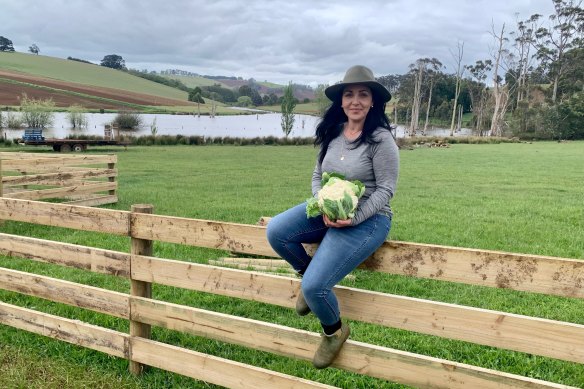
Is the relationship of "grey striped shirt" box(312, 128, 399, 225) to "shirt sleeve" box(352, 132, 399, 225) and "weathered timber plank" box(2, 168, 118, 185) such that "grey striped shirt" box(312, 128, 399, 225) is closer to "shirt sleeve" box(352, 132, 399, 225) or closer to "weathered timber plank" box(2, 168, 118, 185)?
"shirt sleeve" box(352, 132, 399, 225)

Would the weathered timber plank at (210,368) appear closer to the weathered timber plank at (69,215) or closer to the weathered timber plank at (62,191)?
the weathered timber plank at (69,215)

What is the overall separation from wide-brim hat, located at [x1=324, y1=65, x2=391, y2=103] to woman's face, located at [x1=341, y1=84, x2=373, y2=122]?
0.05 m

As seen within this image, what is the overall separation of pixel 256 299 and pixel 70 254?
1.79m

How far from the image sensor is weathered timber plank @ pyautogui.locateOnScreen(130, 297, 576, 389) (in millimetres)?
2637

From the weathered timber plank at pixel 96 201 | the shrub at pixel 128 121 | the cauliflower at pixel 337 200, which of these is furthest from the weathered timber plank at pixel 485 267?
the shrub at pixel 128 121

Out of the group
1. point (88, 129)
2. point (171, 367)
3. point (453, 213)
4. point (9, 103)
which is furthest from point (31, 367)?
point (9, 103)

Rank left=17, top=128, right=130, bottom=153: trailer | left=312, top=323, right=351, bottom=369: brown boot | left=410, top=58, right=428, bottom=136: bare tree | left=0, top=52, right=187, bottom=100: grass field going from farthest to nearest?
left=0, top=52, right=187, bottom=100: grass field < left=410, top=58, right=428, bottom=136: bare tree < left=17, top=128, right=130, bottom=153: trailer < left=312, top=323, right=351, bottom=369: brown boot

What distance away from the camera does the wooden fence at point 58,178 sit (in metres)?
10.3

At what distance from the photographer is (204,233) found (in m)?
3.41

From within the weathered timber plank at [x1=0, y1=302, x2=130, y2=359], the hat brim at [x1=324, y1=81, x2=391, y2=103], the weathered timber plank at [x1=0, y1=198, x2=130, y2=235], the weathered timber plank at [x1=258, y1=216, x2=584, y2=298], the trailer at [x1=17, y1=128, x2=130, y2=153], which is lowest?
the trailer at [x1=17, y1=128, x2=130, y2=153]

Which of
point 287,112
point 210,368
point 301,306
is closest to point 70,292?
point 210,368

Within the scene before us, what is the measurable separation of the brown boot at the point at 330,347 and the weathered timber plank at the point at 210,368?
230 mm

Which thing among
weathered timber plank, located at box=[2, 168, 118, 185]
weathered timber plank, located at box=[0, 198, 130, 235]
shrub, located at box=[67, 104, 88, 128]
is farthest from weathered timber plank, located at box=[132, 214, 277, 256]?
shrub, located at box=[67, 104, 88, 128]

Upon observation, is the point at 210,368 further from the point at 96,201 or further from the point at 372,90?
the point at 96,201
